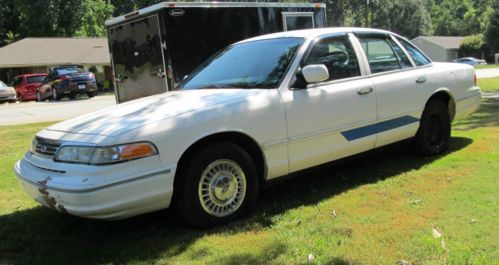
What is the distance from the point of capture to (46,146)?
421 cm

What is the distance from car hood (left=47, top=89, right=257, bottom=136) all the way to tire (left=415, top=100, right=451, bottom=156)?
8.11ft

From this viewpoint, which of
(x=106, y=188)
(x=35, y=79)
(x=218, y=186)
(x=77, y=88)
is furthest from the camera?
(x=35, y=79)

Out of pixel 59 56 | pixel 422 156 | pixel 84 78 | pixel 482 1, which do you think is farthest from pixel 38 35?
pixel 482 1

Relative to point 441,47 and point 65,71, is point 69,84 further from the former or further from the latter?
point 441,47

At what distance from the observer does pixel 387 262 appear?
3.47 m

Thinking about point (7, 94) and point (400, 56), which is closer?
point (400, 56)

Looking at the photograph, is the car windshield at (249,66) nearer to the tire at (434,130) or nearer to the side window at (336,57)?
the side window at (336,57)

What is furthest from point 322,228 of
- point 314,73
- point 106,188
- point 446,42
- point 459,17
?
point 459,17

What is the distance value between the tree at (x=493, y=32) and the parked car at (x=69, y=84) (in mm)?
49203

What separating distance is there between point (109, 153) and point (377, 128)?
9.37 feet

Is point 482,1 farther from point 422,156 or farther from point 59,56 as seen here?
point 422,156

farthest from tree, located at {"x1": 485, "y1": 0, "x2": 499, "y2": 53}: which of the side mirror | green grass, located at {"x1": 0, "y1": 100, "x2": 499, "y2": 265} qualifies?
the side mirror

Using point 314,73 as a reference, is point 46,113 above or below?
below

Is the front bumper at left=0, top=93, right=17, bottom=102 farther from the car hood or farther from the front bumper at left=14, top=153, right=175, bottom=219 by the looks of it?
the front bumper at left=14, top=153, right=175, bottom=219
